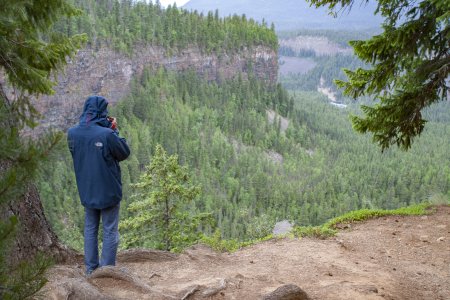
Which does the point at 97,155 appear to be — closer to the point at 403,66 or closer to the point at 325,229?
the point at 403,66

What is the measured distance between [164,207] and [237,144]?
81605 millimetres

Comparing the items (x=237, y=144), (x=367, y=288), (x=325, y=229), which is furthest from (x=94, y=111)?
(x=237, y=144)

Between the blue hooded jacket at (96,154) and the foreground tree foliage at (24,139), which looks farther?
the blue hooded jacket at (96,154)

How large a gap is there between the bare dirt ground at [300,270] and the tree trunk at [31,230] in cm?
34

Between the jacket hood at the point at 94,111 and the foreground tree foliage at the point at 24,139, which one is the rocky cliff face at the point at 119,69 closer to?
the foreground tree foliage at the point at 24,139

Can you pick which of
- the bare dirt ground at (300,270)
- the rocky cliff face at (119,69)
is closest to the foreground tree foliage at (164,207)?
the bare dirt ground at (300,270)

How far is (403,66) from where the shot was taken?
6211mm

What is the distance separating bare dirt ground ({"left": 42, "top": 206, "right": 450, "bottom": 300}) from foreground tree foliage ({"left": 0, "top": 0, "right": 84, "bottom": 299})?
598 mm

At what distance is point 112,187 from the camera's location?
5.00 meters

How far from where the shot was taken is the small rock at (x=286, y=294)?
4574mm

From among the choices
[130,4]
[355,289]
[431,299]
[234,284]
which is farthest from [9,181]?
[130,4]

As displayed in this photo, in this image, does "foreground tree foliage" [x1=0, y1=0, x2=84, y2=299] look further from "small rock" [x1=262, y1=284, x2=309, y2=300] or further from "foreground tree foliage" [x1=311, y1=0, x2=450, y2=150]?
"foreground tree foliage" [x1=311, y1=0, x2=450, y2=150]

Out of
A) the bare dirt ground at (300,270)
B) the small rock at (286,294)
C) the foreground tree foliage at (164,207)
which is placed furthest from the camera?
the foreground tree foliage at (164,207)

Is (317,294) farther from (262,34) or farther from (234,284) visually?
(262,34)
